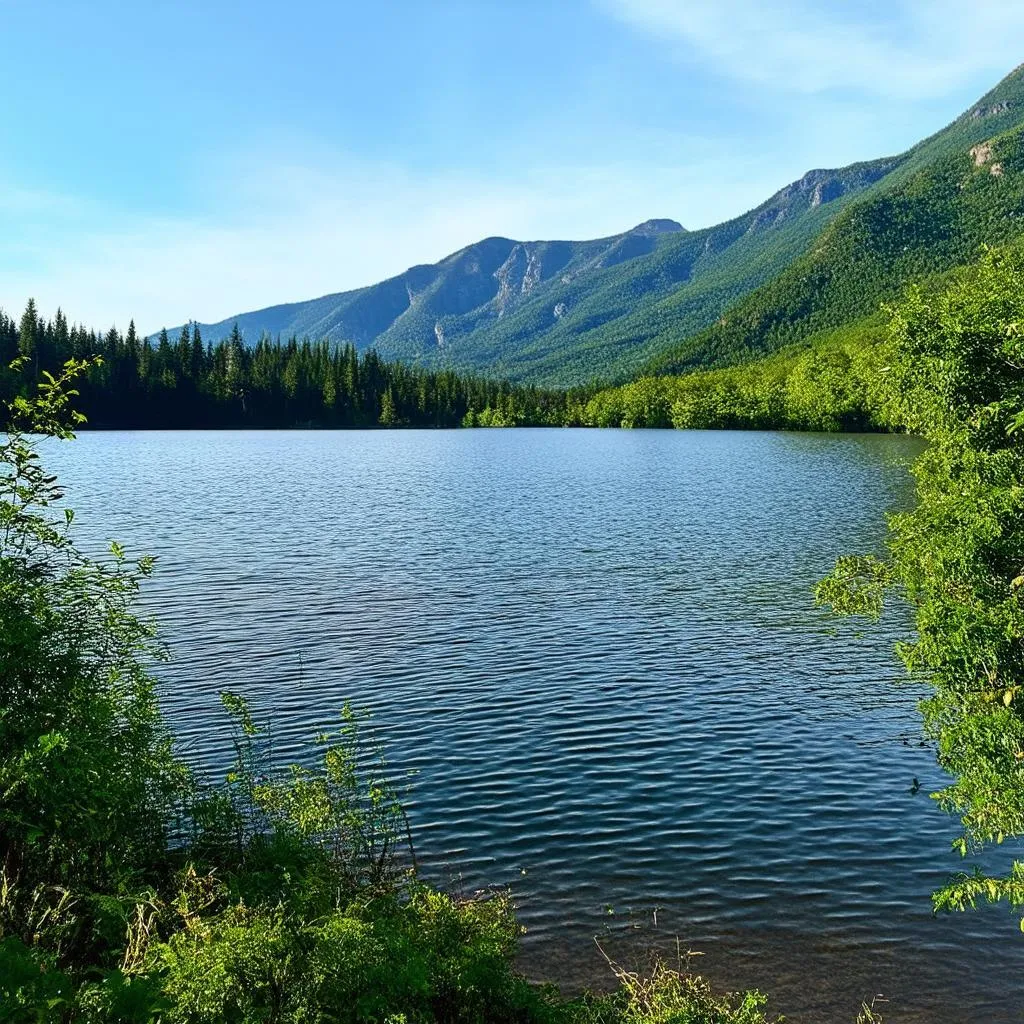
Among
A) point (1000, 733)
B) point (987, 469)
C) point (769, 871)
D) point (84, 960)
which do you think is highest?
point (987, 469)

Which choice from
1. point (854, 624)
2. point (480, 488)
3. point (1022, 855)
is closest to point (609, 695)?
point (1022, 855)

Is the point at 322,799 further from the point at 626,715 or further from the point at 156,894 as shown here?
the point at 626,715

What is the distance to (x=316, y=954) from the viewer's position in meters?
10.0

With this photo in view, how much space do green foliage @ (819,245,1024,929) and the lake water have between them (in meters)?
3.28

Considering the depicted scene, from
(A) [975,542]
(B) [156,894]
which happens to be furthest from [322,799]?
(A) [975,542]

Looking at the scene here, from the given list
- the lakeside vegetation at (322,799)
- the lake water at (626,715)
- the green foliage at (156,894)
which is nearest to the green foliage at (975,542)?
the lakeside vegetation at (322,799)

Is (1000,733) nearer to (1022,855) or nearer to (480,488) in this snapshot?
(1022,855)

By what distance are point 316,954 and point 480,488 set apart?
2972 inches

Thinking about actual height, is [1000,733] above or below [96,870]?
above

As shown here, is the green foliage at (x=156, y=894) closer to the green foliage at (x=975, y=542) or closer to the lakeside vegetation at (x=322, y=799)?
the lakeside vegetation at (x=322, y=799)

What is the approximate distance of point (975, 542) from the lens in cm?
1307

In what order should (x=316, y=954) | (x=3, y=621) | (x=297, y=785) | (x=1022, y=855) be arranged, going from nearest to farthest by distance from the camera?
(x=316, y=954) → (x=3, y=621) → (x=297, y=785) → (x=1022, y=855)

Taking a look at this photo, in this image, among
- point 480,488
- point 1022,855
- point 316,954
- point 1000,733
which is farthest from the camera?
point 480,488

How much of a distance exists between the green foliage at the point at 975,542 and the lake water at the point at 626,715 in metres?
3.28
